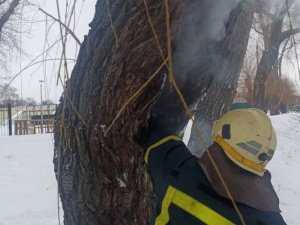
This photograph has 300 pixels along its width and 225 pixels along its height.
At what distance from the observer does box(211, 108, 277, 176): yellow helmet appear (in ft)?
4.07

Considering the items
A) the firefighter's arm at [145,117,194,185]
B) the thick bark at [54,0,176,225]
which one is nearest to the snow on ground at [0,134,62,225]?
the thick bark at [54,0,176,225]

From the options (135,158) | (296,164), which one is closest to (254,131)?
(135,158)

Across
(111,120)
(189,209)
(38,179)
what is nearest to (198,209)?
(189,209)

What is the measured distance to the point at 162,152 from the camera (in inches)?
56.4

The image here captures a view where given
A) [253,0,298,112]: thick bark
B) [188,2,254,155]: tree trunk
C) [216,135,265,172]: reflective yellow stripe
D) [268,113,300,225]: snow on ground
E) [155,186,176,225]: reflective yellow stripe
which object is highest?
[253,0,298,112]: thick bark

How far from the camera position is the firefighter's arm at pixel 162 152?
4.58 feet

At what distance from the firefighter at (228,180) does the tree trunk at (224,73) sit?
1.26 ft

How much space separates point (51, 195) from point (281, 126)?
8148 millimetres

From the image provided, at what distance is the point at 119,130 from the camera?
1469 mm

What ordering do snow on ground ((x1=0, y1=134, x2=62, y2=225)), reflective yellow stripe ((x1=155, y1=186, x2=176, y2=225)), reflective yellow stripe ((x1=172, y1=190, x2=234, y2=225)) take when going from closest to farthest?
reflective yellow stripe ((x1=172, y1=190, x2=234, y2=225)), reflective yellow stripe ((x1=155, y1=186, x2=176, y2=225)), snow on ground ((x1=0, y1=134, x2=62, y2=225))

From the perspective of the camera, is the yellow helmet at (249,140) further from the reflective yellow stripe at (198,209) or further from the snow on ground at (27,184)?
the snow on ground at (27,184)

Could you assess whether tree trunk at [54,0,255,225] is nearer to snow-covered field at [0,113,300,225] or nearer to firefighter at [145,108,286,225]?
firefighter at [145,108,286,225]

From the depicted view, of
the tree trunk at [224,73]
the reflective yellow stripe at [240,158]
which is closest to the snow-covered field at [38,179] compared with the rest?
the tree trunk at [224,73]

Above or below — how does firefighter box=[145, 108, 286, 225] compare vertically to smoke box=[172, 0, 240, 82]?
below
